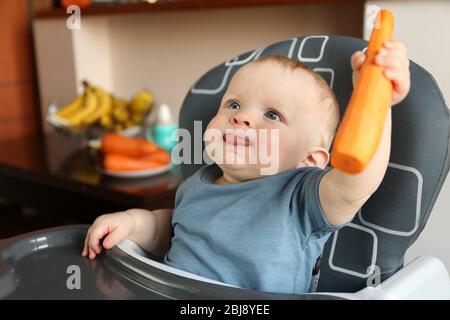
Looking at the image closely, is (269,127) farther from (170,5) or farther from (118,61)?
(118,61)

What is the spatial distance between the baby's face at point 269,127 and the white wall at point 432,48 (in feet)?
1.64

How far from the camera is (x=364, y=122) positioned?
497mm

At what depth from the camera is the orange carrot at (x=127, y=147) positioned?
1730 millimetres

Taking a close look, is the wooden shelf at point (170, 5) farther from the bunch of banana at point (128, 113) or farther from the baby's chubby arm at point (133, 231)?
the baby's chubby arm at point (133, 231)

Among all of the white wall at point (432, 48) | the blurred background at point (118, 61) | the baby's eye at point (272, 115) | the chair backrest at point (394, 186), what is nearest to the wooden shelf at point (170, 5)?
the blurred background at point (118, 61)

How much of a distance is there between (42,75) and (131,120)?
1.80 feet

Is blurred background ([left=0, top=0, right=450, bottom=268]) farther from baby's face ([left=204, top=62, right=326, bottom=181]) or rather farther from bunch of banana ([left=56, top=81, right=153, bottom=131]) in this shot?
baby's face ([left=204, top=62, right=326, bottom=181])

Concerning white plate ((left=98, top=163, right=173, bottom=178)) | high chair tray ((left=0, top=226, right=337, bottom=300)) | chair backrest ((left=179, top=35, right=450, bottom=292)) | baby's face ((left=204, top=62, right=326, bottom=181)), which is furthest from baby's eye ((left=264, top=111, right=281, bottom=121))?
white plate ((left=98, top=163, right=173, bottom=178))

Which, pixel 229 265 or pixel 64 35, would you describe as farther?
pixel 64 35

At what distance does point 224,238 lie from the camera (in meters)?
0.71

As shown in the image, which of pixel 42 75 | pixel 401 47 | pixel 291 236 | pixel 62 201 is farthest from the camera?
pixel 42 75

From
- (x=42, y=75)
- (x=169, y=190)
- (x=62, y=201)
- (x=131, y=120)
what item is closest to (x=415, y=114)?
(x=169, y=190)

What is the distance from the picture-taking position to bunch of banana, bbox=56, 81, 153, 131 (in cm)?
198

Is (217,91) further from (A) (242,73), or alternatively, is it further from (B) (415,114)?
(B) (415,114)
